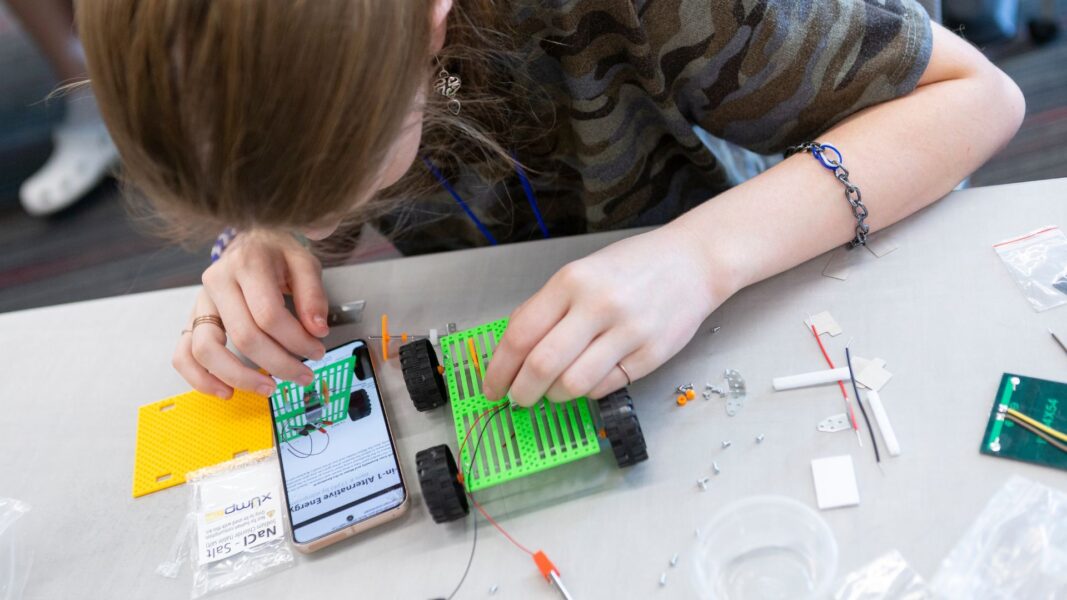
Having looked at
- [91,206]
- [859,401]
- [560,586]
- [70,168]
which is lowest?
[560,586]

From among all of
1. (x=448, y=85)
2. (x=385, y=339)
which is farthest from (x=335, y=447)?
(x=448, y=85)

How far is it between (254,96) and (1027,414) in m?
0.65

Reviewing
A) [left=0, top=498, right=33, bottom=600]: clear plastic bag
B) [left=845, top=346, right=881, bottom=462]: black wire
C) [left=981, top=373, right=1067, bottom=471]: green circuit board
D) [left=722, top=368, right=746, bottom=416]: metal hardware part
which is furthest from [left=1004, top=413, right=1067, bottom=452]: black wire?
[left=0, top=498, right=33, bottom=600]: clear plastic bag

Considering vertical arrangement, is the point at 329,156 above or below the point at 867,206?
above

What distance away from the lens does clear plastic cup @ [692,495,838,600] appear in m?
0.60

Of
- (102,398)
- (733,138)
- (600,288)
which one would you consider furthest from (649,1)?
(102,398)

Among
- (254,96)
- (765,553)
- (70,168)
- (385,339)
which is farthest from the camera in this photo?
(70,168)

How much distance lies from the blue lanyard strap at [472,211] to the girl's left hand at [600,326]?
26cm

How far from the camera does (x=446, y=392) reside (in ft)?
2.52

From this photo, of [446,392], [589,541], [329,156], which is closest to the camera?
→ [329,156]

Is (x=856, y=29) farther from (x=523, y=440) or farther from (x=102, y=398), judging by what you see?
(x=102, y=398)

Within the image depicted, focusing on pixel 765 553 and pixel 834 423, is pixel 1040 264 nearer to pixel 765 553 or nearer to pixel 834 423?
pixel 834 423

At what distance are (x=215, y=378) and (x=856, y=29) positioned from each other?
733mm

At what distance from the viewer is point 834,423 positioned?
0.66 m
